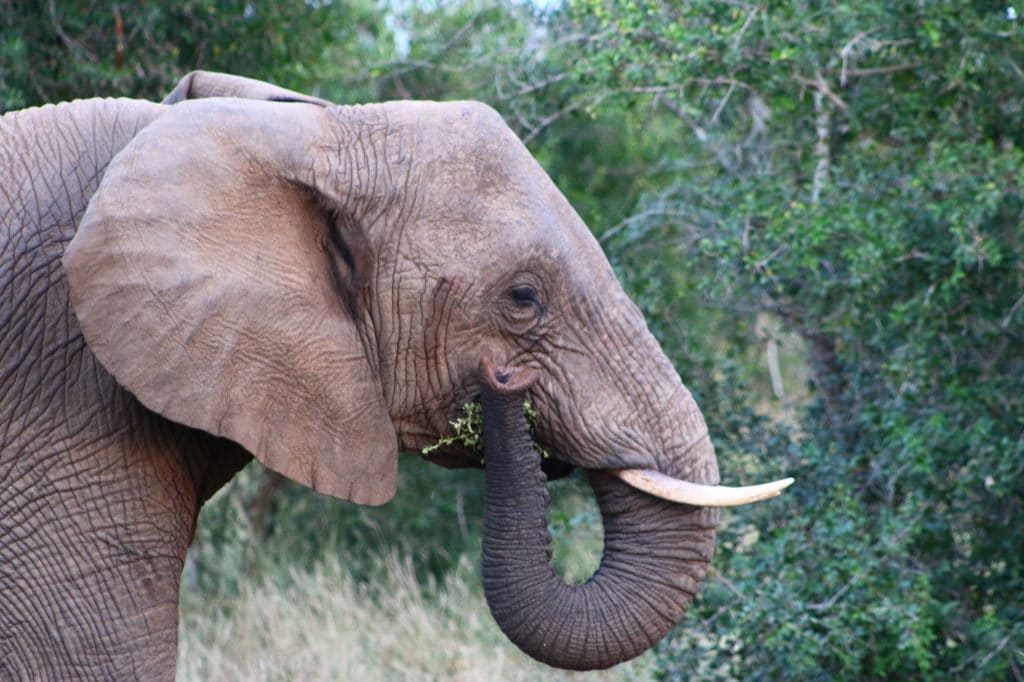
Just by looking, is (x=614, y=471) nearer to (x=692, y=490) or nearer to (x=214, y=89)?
(x=692, y=490)

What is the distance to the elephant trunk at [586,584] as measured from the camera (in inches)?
148

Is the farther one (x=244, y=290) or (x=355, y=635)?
(x=355, y=635)

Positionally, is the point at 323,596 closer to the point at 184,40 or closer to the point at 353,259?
the point at 184,40

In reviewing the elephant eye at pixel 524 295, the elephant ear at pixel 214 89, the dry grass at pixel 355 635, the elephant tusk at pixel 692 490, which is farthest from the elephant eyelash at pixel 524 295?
the dry grass at pixel 355 635

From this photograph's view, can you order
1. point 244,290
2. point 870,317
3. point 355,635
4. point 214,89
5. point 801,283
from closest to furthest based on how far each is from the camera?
→ point 244,290 → point 214,89 → point 870,317 → point 801,283 → point 355,635

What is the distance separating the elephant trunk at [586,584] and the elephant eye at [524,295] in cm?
20

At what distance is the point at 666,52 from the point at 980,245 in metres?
1.65

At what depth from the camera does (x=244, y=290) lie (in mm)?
3541

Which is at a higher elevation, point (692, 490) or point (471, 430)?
point (471, 430)

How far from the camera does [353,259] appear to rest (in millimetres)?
3754

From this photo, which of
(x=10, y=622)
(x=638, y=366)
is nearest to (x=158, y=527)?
(x=10, y=622)

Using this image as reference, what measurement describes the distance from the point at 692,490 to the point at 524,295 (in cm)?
63

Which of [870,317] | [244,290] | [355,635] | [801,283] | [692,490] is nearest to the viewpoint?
[244,290]

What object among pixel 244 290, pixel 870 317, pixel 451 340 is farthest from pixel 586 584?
pixel 870 317
